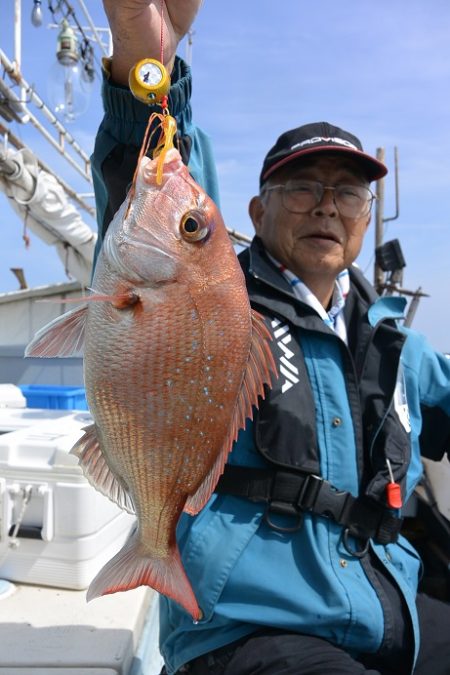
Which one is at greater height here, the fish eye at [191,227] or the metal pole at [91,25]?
the metal pole at [91,25]

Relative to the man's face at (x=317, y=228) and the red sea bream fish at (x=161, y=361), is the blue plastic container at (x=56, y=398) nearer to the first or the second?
the man's face at (x=317, y=228)

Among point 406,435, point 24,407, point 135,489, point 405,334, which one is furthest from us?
point 24,407

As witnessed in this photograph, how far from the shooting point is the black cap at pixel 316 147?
2281 millimetres

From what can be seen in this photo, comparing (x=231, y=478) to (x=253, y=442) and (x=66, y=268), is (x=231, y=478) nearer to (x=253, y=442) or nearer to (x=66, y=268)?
(x=253, y=442)

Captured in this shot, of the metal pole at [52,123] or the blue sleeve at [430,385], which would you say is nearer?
the blue sleeve at [430,385]

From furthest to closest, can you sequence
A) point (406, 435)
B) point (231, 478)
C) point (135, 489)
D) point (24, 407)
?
point (24, 407)
point (406, 435)
point (231, 478)
point (135, 489)

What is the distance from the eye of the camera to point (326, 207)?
2338 mm

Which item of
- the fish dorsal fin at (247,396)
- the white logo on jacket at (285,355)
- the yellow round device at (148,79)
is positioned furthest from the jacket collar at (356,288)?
the yellow round device at (148,79)

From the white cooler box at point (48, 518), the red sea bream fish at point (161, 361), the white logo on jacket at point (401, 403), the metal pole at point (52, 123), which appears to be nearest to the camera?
the red sea bream fish at point (161, 361)

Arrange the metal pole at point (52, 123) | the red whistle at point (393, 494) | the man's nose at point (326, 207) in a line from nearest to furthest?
the red whistle at point (393, 494) < the man's nose at point (326, 207) < the metal pole at point (52, 123)

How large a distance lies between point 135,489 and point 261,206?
1607 mm

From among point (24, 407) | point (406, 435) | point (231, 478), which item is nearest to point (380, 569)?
point (406, 435)

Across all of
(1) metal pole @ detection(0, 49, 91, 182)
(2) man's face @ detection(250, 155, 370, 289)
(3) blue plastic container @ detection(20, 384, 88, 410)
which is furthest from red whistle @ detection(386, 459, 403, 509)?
(1) metal pole @ detection(0, 49, 91, 182)

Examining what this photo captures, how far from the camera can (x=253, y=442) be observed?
199cm
